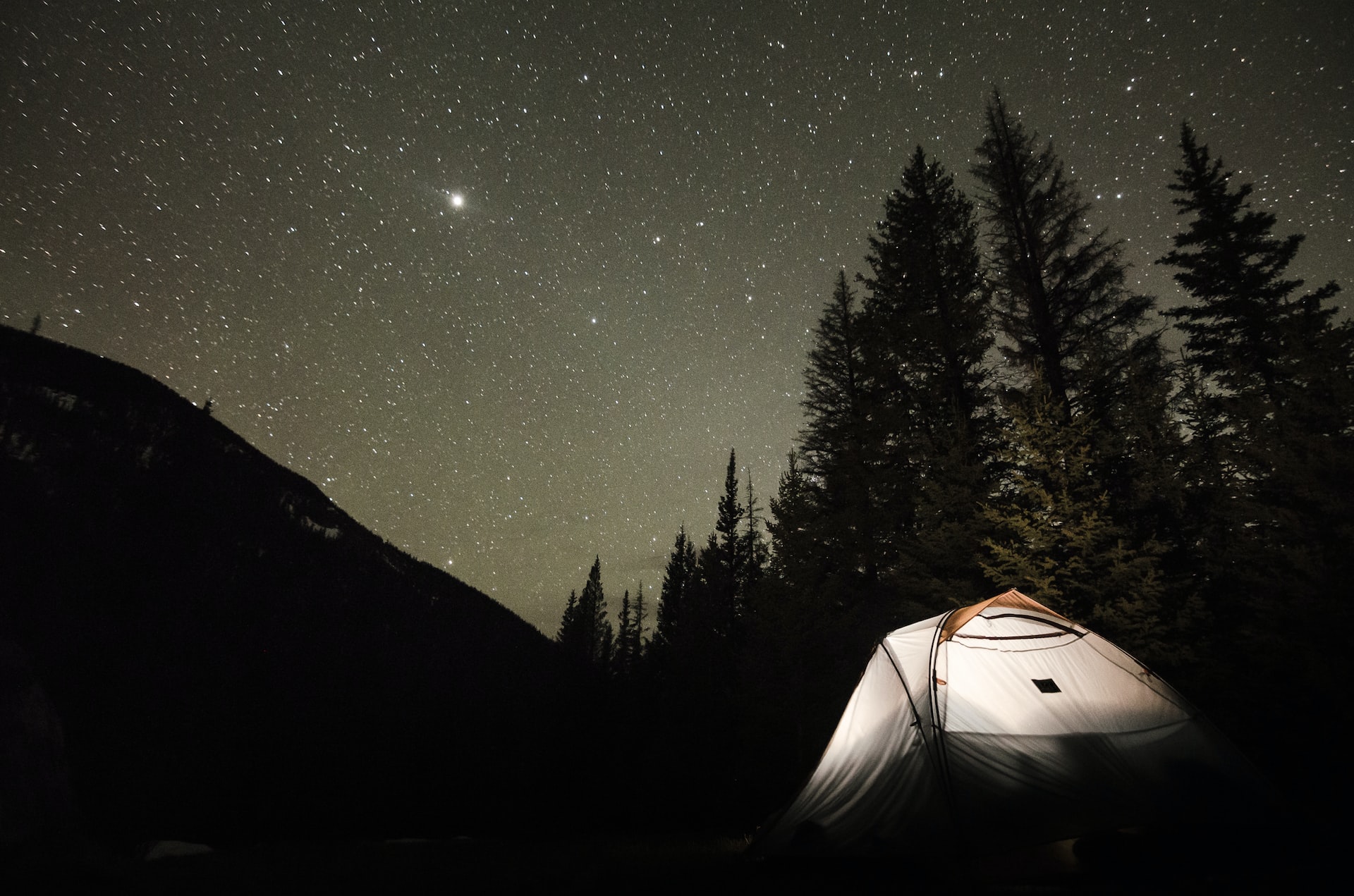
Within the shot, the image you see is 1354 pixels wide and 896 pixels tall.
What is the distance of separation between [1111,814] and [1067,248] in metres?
13.7

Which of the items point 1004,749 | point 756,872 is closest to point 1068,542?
point 1004,749

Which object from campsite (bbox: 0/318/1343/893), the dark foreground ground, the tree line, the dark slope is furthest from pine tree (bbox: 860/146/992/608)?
the dark slope

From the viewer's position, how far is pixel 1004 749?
207 inches

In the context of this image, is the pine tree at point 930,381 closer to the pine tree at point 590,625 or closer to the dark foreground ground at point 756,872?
the dark foreground ground at point 756,872

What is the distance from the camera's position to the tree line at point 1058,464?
958 cm

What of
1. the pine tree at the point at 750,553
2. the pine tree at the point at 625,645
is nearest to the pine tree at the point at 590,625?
the pine tree at the point at 625,645

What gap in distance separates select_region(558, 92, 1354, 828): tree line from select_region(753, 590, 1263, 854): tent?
14.8 ft

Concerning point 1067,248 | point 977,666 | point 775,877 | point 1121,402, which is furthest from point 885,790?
point 1067,248

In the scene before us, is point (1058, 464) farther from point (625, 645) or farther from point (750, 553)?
point (625, 645)

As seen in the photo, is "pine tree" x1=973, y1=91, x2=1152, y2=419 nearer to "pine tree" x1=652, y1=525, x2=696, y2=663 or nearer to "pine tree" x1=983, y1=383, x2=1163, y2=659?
"pine tree" x1=983, y1=383, x2=1163, y2=659

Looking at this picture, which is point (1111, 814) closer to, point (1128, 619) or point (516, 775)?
point (1128, 619)

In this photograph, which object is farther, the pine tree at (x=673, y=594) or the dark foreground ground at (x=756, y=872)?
the pine tree at (x=673, y=594)

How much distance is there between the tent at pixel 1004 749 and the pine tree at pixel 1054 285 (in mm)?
7924

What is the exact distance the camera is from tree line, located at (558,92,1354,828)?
9.58m
